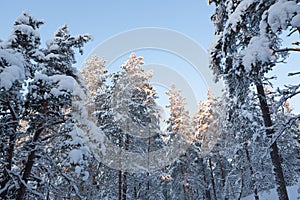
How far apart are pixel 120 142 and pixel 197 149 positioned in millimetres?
14300

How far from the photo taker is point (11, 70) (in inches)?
282

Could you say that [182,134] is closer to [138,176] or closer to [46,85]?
[138,176]

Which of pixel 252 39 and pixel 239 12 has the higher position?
pixel 239 12

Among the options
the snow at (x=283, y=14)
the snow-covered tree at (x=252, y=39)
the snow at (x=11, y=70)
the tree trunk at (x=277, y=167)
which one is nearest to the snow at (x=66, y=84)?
the snow at (x=11, y=70)

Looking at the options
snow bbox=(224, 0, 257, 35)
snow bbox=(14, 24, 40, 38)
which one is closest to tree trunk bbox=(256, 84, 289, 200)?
snow bbox=(224, 0, 257, 35)

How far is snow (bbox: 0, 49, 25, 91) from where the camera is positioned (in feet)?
22.5

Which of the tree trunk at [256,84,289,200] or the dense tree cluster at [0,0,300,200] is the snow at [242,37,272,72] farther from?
the tree trunk at [256,84,289,200]

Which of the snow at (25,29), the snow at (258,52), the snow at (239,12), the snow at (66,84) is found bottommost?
the snow at (258,52)

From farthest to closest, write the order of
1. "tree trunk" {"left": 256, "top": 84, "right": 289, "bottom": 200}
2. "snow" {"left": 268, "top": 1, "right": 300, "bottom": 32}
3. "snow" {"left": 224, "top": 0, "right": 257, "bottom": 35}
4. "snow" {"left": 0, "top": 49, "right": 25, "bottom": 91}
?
1. "tree trunk" {"left": 256, "top": 84, "right": 289, "bottom": 200}
2. "snow" {"left": 224, "top": 0, "right": 257, "bottom": 35}
3. "snow" {"left": 0, "top": 49, "right": 25, "bottom": 91}
4. "snow" {"left": 268, "top": 1, "right": 300, "bottom": 32}

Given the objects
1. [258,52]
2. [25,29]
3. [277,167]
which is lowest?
[277,167]

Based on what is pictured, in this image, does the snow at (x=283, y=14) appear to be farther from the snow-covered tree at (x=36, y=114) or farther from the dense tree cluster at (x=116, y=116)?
the snow-covered tree at (x=36, y=114)

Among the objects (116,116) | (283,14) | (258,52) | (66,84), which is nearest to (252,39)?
(258,52)

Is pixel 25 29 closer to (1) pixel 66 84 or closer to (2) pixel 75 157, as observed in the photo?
(1) pixel 66 84

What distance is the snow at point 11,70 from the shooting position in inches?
270
